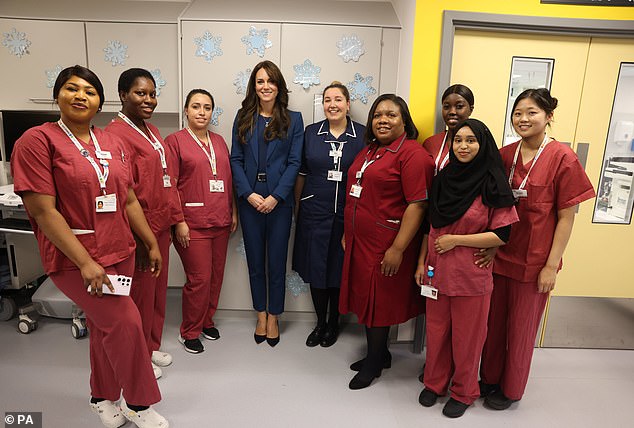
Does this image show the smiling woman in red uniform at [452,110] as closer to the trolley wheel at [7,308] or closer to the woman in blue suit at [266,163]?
the woman in blue suit at [266,163]

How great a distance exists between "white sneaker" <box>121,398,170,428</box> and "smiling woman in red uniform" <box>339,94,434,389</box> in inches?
39.4

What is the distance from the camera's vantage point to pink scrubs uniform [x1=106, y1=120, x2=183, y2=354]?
200 cm

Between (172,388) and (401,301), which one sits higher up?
(401,301)

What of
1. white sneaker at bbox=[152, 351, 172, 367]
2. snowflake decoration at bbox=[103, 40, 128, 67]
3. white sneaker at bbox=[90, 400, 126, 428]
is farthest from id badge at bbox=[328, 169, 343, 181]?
snowflake decoration at bbox=[103, 40, 128, 67]

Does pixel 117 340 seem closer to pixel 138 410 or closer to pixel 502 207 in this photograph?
pixel 138 410

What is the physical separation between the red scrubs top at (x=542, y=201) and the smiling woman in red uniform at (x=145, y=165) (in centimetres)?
180

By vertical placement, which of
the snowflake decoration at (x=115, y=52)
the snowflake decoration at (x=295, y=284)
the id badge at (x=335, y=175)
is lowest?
the snowflake decoration at (x=295, y=284)

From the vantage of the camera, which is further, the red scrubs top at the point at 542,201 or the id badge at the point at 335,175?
the id badge at the point at 335,175

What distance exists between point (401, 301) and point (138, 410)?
1.39 meters

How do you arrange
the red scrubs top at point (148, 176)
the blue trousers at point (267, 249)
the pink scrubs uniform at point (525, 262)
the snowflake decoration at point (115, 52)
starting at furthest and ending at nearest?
the snowflake decoration at point (115, 52) < the blue trousers at point (267, 249) < the red scrubs top at point (148, 176) < the pink scrubs uniform at point (525, 262)

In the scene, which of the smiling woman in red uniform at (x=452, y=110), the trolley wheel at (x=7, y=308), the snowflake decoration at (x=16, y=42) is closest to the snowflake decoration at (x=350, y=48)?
the smiling woman in red uniform at (x=452, y=110)

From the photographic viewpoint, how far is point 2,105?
290 centimetres

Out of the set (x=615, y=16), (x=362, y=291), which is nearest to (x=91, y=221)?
(x=362, y=291)

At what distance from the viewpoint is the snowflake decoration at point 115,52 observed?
284cm
